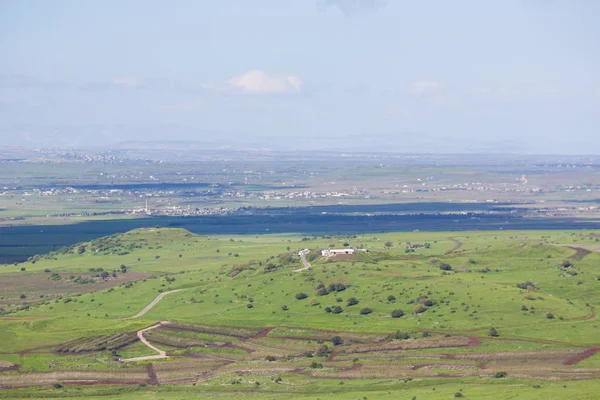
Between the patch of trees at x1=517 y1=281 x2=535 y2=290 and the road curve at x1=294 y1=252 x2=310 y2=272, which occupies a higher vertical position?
the patch of trees at x1=517 y1=281 x2=535 y2=290

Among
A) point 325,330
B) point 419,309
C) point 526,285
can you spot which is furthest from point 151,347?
point 526,285

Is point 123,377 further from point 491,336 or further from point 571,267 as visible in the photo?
point 571,267

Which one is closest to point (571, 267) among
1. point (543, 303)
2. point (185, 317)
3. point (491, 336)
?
point (543, 303)

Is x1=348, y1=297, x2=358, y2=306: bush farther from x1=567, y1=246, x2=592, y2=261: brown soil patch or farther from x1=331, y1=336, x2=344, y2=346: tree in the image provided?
x1=567, y1=246, x2=592, y2=261: brown soil patch

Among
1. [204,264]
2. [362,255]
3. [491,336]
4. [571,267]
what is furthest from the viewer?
[204,264]

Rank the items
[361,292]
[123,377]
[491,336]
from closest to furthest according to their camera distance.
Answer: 1. [123,377]
2. [491,336]
3. [361,292]

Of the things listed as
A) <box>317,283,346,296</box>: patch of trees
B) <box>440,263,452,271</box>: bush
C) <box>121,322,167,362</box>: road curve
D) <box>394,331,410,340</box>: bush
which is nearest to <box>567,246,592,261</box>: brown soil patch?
<box>440,263,452,271</box>: bush

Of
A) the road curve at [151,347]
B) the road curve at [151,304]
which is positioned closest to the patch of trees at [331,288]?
the road curve at [151,347]

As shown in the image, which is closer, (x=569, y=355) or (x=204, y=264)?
(x=569, y=355)
